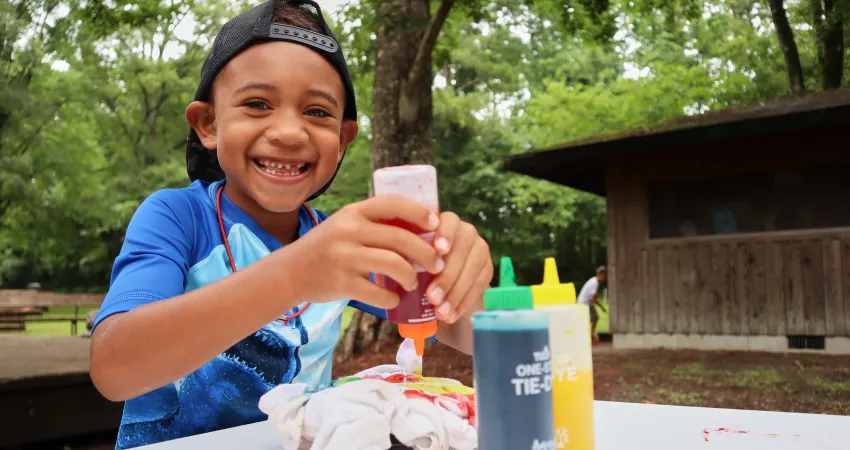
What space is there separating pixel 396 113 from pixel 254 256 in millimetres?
6946

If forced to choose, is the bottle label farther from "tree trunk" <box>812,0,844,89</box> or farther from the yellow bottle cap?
"tree trunk" <box>812,0,844,89</box>

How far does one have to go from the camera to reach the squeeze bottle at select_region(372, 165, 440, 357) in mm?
1041

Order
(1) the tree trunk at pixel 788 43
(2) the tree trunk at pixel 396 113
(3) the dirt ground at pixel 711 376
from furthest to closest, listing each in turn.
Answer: (1) the tree trunk at pixel 788 43
(2) the tree trunk at pixel 396 113
(3) the dirt ground at pixel 711 376

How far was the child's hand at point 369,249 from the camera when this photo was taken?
1029mm

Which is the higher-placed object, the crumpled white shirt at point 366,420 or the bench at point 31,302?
the crumpled white shirt at point 366,420

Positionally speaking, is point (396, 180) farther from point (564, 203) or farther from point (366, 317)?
point (564, 203)

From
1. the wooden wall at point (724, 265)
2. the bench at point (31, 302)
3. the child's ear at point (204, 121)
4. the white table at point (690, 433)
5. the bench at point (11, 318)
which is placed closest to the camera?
the white table at point (690, 433)

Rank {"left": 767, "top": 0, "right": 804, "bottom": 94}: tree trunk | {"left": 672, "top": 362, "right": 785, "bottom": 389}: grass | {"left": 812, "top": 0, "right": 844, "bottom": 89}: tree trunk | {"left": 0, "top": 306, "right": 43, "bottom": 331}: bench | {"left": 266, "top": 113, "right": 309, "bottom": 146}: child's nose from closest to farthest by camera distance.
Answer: {"left": 266, "top": 113, "right": 309, "bottom": 146}: child's nose < {"left": 672, "top": 362, "right": 785, "bottom": 389}: grass < {"left": 812, "top": 0, "right": 844, "bottom": 89}: tree trunk < {"left": 767, "top": 0, "right": 804, "bottom": 94}: tree trunk < {"left": 0, "top": 306, "right": 43, "bottom": 331}: bench

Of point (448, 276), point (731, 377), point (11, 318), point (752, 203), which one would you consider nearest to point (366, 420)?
point (448, 276)

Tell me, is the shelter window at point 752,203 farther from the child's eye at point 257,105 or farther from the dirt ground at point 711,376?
the child's eye at point 257,105

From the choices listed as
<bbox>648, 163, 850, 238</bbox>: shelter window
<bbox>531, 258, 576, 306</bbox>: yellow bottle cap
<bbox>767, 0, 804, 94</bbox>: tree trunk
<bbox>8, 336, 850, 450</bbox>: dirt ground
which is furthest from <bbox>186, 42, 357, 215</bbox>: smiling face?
<bbox>767, 0, 804, 94</bbox>: tree trunk

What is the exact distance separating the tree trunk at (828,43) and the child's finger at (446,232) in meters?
13.5

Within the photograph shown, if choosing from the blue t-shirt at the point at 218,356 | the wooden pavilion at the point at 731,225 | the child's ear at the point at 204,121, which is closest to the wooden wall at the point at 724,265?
the wooden pavilion at the point at 731,225

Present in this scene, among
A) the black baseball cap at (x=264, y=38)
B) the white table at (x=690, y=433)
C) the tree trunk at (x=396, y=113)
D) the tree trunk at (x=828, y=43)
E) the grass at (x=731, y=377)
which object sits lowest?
the grass at (x=731, y=377)
